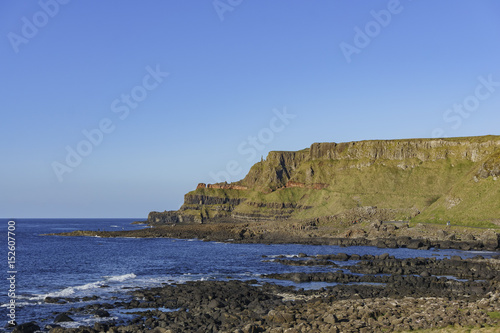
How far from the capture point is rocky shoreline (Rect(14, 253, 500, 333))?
2584cm

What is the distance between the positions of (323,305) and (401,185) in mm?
128285

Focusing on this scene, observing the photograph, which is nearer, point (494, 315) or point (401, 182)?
point (494, 315)

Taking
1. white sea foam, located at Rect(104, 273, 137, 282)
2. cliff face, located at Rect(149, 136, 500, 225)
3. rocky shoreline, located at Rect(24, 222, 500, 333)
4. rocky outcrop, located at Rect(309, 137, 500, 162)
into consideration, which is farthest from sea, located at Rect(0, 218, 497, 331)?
rocky outcrop, located at Rect(309, 137, 500, 162)

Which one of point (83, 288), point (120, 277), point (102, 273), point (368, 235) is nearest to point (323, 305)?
point (83, 288)

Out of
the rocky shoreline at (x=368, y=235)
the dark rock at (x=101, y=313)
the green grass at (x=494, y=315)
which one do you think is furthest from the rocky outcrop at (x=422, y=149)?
the dark rock at (x=101, y=313)

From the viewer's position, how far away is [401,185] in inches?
5994

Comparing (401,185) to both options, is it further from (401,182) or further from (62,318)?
(62,318)

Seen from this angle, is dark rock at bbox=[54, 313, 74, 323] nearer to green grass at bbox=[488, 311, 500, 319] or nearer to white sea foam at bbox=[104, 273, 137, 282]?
white sea foam at bbox=[104, 273, 137, 282]

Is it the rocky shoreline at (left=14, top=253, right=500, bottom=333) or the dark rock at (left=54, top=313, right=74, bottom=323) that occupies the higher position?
the rocky shoreline at (left=14, top=253, right=500, bottom=333)

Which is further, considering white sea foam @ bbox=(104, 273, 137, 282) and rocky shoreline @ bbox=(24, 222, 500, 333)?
white sea foam @ bbox=(104, 273, 137, 282)

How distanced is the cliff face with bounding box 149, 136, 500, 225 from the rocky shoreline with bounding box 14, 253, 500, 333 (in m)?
55.5

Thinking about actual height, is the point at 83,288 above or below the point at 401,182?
below

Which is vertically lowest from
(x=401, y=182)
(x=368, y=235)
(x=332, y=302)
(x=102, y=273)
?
(x=102, y=273)

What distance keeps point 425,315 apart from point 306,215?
446 ft
